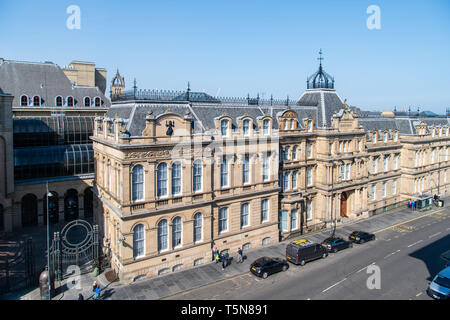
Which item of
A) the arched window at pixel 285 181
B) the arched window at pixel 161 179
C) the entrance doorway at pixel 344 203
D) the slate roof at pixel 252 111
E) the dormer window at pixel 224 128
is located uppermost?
the slate roof at pixel 252 111

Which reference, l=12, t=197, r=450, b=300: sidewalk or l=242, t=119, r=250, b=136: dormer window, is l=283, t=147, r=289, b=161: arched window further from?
l=12, t=197, r=450, b=300: sidewalk

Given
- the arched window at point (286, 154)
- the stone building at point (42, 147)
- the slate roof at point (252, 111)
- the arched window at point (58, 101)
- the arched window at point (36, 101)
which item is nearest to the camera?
the slate roof at point (252, 111)

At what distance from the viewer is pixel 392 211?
2479 inches

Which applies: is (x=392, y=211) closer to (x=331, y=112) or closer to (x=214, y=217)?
(x=331, y=112)

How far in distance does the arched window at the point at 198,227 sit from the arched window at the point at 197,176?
2822mm

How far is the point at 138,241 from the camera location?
35.6 metres

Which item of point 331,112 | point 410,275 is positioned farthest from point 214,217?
point 331,112

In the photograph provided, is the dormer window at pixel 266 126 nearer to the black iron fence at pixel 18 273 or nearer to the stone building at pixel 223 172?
the stone building at pixel 223 172

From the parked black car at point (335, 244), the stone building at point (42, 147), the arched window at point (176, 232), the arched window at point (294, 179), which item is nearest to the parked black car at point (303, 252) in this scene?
the parked black car at point (335, 244)

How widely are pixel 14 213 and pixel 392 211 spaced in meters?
59.4

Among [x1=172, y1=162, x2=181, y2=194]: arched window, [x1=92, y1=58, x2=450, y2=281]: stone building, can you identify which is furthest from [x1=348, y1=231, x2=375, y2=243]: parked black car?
[x1=172, y1=162, x2=181, y2=194]: arched window

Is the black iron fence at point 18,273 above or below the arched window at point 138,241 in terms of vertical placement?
below

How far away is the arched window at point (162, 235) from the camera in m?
36.8

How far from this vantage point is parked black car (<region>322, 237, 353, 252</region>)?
44125 mm
